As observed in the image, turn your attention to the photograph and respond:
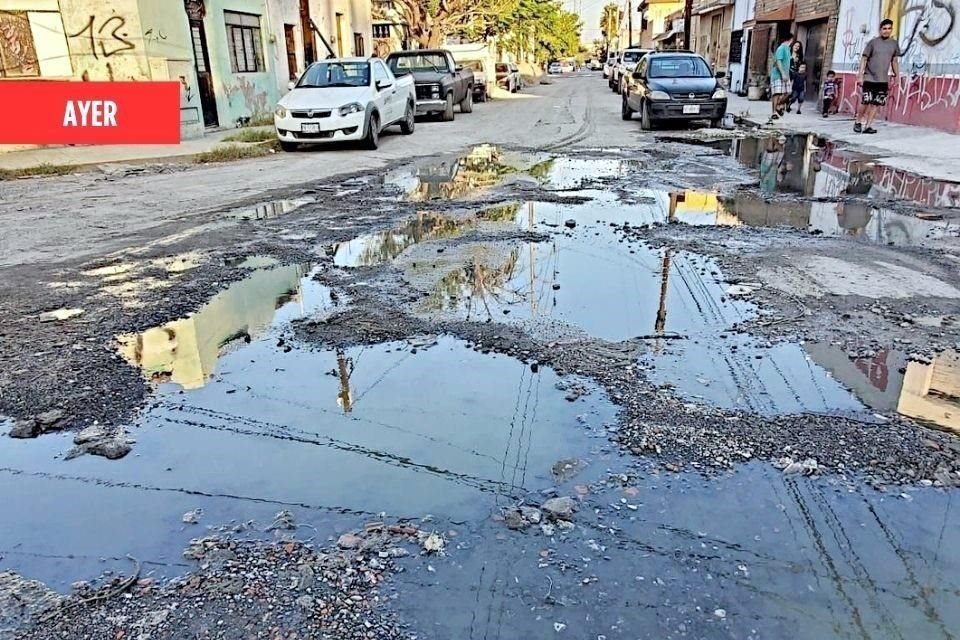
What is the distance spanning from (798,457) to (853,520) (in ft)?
1.37

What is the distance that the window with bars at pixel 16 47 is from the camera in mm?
13289

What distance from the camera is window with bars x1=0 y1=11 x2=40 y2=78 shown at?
13.3 m

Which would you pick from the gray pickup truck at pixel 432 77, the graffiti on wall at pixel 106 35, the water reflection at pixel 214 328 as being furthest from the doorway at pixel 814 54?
the water reflection at pixel 214 328

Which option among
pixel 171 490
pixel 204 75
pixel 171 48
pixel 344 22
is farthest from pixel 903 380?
pixel 344 22

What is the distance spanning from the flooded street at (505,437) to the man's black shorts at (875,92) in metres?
8.63

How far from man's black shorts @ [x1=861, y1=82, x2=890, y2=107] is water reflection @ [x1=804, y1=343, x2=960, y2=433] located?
11.5 metres

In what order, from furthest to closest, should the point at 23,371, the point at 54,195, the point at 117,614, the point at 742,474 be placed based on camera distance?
the point at 54,195 < the point at 23,371 < the point at 742,474 < the point at 117,614

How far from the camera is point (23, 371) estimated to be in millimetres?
3895

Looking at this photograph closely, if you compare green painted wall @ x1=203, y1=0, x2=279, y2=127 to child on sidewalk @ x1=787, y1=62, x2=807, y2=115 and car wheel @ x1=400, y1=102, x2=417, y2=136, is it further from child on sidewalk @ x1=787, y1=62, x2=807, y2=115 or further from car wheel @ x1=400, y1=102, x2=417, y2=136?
child on sidewalk @ x1=787, y1=62, x2=807, y2=115

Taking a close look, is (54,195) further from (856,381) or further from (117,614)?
(856,381)

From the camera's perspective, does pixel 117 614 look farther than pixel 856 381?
No

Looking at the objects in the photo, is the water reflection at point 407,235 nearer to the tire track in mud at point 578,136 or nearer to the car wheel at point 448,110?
the tire track in mud at point 578,136

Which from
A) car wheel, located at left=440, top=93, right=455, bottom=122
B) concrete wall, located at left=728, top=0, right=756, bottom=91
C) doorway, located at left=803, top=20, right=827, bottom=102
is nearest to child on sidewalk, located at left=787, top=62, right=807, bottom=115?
doorway, located at left=803, top=20, right=827, bottom=102

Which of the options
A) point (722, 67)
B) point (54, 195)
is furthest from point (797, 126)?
point (722, 67)
